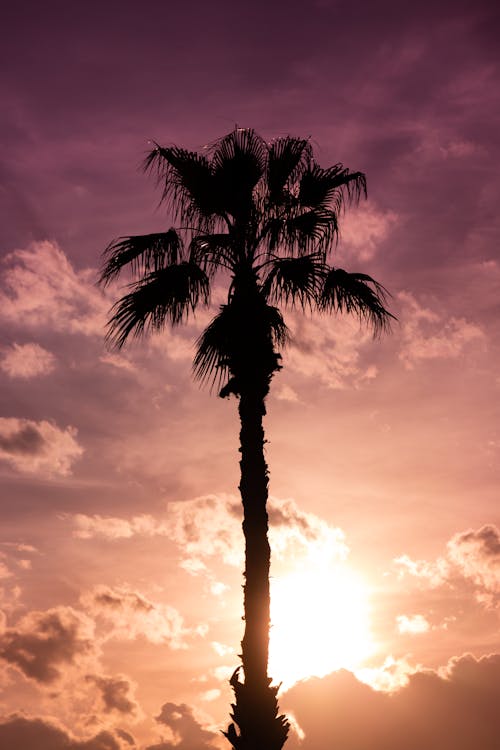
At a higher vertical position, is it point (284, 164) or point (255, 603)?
point (284, 164)

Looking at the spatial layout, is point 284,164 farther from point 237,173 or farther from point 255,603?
point 255,603

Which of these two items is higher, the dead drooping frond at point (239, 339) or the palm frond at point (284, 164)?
the palm frond at point (284, 164)

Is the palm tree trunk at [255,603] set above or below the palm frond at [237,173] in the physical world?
below

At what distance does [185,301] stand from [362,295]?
3585mm

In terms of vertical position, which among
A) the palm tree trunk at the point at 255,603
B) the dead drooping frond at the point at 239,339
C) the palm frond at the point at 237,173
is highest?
A: the palm frond at the point at 237,173

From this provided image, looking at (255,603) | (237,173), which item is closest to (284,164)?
(237,173)

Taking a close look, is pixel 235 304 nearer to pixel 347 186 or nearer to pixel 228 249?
pixel 228 249

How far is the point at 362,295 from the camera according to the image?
1692cm

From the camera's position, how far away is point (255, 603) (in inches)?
551

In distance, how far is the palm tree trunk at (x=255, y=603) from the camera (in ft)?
43.2

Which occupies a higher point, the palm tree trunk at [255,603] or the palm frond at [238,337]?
A: the palm frond at [238,337]

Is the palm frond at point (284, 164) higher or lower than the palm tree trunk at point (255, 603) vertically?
higher

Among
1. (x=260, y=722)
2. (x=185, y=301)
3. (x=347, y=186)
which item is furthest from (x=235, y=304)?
(x=260, y=722)

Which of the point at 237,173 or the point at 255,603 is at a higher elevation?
the point at 237,173
